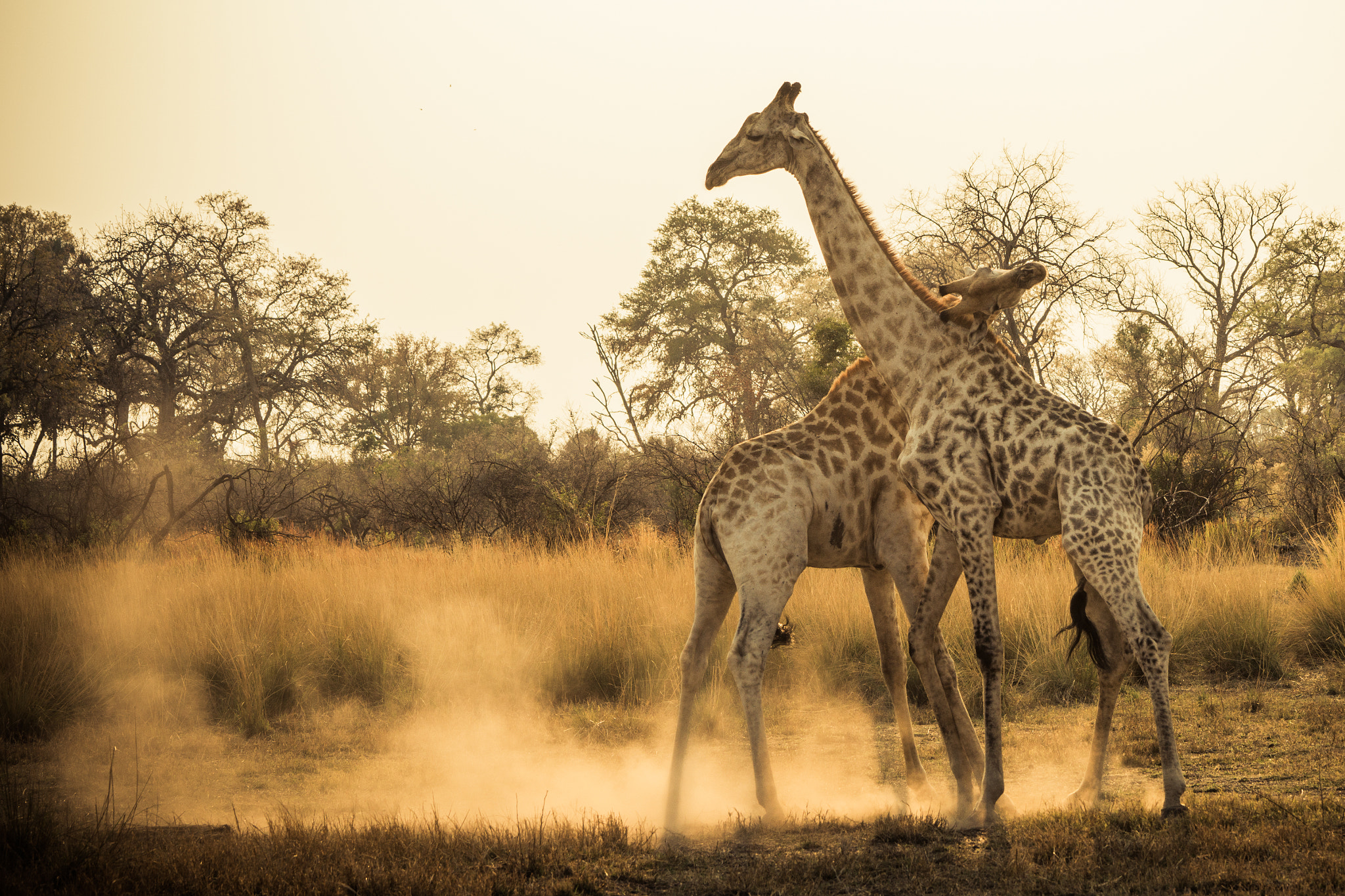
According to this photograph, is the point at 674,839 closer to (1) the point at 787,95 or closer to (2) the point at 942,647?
(2) the point at 942,647

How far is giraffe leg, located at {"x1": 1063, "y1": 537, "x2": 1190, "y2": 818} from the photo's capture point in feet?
13.5

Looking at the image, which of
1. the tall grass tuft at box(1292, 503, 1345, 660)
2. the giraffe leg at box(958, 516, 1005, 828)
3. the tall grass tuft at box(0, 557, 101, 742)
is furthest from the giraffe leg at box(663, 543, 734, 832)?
the tall grass tuft at box(1292, 503, 1345, 660)

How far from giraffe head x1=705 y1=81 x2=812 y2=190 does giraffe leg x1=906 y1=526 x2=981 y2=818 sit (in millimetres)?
2247

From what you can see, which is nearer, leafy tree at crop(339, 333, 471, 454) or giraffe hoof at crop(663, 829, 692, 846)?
giraffe hoof at crop(663, 829, 692, 846)

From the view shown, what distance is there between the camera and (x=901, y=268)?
527cm

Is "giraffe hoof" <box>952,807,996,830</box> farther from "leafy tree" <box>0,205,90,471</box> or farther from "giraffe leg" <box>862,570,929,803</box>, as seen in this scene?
"leafy tree" <box>0,205,90,471</box>

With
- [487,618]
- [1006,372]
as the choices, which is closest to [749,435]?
[487,618]

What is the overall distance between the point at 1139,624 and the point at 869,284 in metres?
2.19

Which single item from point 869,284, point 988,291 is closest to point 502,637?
point 869,284

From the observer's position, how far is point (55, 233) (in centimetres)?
2227

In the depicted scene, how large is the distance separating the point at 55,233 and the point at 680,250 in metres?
16.8

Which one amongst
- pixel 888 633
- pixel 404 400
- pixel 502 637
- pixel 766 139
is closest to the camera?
pixel 766 139

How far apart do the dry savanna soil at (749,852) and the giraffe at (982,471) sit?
0.34 metres

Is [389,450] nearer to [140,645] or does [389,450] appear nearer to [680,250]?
[680,250]
